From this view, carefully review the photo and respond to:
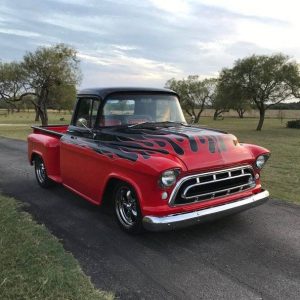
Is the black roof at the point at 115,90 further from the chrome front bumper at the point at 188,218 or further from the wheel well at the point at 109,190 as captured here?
the chrome front bumper at the point at 188,218

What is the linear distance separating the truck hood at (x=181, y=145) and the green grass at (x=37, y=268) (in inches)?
54.5

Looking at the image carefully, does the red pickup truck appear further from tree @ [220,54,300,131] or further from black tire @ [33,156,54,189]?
tree @ [220,54,300,131]

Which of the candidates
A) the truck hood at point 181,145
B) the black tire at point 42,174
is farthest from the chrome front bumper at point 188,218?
the black tire at point 42,174

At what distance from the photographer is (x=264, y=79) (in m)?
35.3

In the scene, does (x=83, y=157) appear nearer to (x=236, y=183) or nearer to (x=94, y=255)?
(x=94, y=255)

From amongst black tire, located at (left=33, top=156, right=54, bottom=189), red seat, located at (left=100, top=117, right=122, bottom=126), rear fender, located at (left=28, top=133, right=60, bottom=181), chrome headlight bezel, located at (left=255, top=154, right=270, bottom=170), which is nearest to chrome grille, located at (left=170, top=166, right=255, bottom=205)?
chrome headlight bezel, located at (left=255, top=154, right=270, bottom=170)

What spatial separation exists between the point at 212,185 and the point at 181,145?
62 cm

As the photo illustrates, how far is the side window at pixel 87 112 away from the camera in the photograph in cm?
582

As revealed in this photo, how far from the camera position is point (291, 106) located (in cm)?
10212

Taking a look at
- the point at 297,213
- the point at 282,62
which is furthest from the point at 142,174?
the point at 282,62

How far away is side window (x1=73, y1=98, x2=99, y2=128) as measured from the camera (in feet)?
19.1

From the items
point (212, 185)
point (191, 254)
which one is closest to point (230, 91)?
point (212, 185)

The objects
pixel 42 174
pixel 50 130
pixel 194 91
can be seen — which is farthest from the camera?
pixel 194 91

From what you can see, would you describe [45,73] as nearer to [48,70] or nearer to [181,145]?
[48,70]
